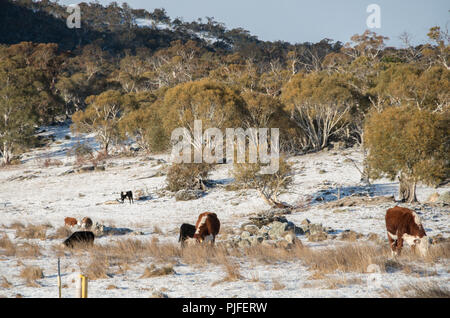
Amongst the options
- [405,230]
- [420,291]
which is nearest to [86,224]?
[405,230]

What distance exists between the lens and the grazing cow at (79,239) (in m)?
10.2

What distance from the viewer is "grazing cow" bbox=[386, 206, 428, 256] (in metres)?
8.10

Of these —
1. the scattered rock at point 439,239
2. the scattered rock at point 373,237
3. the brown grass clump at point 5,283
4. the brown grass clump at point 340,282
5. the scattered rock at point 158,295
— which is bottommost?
the scattered rock at point 373,237

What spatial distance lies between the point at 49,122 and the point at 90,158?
18653 mm

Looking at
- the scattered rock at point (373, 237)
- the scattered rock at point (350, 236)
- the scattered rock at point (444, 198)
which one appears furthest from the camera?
the scattered rock at point (444, 198)

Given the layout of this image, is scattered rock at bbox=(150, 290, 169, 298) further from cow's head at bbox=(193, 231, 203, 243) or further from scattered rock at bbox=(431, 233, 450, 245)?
scattered rock at bbox=(431, 233, 450, 245)

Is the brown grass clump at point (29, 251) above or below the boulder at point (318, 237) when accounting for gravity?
above

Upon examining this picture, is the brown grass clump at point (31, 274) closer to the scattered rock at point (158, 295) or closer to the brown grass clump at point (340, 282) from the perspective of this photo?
the scattered rock at point (158, 295)

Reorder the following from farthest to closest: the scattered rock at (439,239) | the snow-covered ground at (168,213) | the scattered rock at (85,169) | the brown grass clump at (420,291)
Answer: the scattered rock at (85,169) < the scattered rock at (439,239) < the snow-covered ground at (168,213) < the brown grass clump at (420,291)

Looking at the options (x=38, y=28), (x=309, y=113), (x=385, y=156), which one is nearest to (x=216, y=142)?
(x=309, y=113)

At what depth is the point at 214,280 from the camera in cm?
676

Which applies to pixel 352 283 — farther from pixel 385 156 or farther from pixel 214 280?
pixel 385 156

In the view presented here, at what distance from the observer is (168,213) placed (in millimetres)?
18328

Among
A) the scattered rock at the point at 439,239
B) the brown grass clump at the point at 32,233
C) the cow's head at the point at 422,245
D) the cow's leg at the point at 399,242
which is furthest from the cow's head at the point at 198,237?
the scattered rock at the point at 439,239
